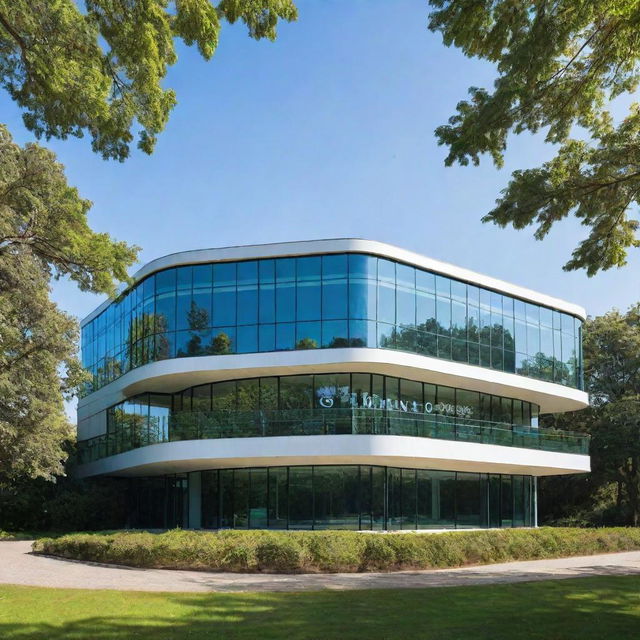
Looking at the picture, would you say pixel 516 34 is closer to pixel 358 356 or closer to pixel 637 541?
pixel 358 356

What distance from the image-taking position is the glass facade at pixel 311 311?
Answer: 103 ft

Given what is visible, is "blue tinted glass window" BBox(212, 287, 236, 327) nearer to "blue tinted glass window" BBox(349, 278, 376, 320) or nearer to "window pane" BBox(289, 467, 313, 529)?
"blue tinted glass window" BBox(349, 278, 376, 320)

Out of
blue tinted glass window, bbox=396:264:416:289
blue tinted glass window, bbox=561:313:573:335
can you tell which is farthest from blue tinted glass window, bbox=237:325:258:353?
blue tinted glass window, bbox=561:313:573:335

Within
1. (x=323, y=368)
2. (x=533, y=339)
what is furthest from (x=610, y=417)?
(x=323, y=368)

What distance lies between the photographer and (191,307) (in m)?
32.9

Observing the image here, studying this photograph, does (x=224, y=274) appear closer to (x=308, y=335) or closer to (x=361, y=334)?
(x=308, y=335)

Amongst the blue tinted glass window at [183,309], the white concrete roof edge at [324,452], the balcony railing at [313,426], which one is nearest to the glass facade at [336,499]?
the white concrete roof edge at [324,452]

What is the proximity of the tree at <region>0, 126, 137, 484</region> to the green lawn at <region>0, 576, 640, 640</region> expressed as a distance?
6.74 metres

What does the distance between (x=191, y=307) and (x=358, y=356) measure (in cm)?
785

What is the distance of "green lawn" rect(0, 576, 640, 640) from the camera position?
12211mm

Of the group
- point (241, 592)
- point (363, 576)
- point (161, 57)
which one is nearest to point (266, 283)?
point (363, 576)

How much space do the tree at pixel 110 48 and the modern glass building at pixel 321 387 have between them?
17385 mm

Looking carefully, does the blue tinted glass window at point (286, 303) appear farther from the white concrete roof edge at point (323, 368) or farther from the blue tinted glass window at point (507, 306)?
the blue tinted glass window at point (507, 306)

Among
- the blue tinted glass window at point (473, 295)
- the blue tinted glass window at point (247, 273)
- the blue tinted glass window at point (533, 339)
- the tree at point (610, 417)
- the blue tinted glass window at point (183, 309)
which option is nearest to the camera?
the blue tinted glass window at point (247, 273)
